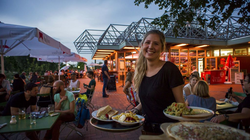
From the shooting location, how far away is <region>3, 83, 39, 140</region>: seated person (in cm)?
315

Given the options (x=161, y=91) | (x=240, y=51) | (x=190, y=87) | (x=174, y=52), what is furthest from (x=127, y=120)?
(x=240, y=51)

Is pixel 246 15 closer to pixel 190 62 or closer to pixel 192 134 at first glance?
pixel 192 134

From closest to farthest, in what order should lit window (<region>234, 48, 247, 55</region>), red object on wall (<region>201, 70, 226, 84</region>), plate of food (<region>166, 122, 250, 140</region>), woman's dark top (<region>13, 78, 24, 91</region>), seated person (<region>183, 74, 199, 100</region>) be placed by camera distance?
plate of food (<region>166, 122, 250, 140</region>) → seated person (<region>183, 74, 199, 100</region>) → woman's dark top (<region>13, 78, 24, 91</region>) → red object on wall (<region>201, 70, 226, 84</region>) → lit window (<region>234, 48, 247, 55</region>)

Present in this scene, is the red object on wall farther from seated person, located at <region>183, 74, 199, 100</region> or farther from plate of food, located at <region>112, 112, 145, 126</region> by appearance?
plate of food, located at <region>112, 112, 145, 126</region>

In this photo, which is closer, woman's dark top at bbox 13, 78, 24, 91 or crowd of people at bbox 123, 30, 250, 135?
crowd of people at bbox 123, 30, 250, 135

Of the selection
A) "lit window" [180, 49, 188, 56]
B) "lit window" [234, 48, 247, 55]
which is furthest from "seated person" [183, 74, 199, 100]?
"lit window" [234, 48, 247, 55]

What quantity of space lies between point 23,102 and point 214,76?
15147mm

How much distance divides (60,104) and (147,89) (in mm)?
2994

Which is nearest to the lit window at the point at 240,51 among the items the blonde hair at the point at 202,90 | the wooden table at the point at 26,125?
the blonde hair at the point at 202,90

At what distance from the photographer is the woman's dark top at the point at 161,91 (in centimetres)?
130

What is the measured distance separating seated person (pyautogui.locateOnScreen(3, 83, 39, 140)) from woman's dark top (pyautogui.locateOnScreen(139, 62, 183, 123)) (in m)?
2.95

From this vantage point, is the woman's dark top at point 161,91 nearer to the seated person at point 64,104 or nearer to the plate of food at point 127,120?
the plate of food at point 127,120

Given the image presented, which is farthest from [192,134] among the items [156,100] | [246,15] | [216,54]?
[216,54]

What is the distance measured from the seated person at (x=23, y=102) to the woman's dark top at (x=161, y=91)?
9.68 feet
